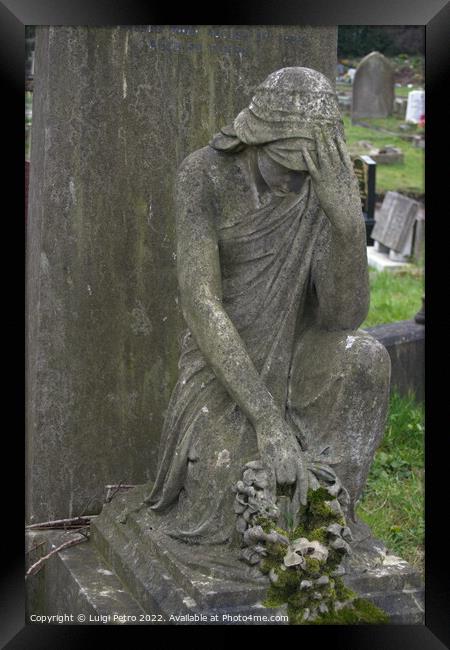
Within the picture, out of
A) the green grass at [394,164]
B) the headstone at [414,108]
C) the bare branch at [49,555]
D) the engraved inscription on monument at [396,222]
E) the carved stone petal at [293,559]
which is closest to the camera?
the carved stone petal at [293,559]

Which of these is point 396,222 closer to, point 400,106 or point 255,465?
point 400,106

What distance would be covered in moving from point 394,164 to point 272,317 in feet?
40.8

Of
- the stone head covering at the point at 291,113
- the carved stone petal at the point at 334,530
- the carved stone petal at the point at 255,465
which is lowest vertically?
the carved stone petal at the point at 334,530

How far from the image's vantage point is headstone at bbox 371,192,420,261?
14.1m

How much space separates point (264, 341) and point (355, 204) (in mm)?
729

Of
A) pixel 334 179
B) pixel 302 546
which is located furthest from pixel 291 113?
pixel 302 546

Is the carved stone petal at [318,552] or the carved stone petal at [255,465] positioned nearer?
the carved stone petal at [318,552]

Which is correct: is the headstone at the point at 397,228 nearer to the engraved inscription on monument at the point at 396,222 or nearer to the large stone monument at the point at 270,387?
the engraved inscription on monument at the point at 396,222

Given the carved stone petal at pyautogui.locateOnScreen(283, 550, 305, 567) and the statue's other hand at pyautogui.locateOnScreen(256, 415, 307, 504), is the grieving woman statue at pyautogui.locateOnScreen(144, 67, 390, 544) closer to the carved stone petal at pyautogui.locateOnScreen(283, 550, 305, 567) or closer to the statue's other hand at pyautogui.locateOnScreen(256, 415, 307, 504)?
the statue's other hand at pyautogui.locateOnScreen(256, 415, 307, 504)

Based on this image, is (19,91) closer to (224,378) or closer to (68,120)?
(68,120)

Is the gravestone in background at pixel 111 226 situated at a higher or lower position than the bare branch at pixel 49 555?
higher

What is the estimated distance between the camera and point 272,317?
5.27 metres

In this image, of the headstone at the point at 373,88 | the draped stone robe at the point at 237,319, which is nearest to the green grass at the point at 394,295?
the draped stone robe at the point at 237,319

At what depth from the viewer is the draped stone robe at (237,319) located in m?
5.08
